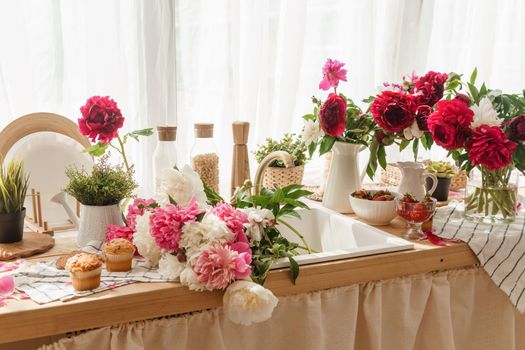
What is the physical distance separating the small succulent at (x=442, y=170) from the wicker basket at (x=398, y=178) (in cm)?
17

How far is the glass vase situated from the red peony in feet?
0.52

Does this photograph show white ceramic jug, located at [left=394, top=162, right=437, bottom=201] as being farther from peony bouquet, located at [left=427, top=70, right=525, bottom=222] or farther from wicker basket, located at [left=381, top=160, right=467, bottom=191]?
wicker basket, located at [left=381, top=160, right=467, bottom=191]

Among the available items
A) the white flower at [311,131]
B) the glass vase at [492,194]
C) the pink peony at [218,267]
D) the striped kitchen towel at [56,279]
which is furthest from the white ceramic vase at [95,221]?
the glass vase at [492,194]

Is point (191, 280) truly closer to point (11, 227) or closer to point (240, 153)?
point (11, 227)

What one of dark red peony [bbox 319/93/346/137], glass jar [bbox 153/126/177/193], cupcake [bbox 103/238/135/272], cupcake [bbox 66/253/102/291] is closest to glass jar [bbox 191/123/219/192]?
glass jar [bbox 153/126/177/193]

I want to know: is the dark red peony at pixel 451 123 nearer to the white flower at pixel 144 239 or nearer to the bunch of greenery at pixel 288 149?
the bunch of greenery at pixel 288 149

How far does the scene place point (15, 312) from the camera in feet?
2.91

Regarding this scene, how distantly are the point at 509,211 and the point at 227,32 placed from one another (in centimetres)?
131

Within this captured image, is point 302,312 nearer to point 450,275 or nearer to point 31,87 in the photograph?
point 450,275

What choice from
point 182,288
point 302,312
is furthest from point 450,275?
point 182,288

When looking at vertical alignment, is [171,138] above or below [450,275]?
above

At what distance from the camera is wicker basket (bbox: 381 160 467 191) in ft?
5.97

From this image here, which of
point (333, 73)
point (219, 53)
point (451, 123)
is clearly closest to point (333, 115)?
point (333, 73)

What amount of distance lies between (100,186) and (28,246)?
21cm
